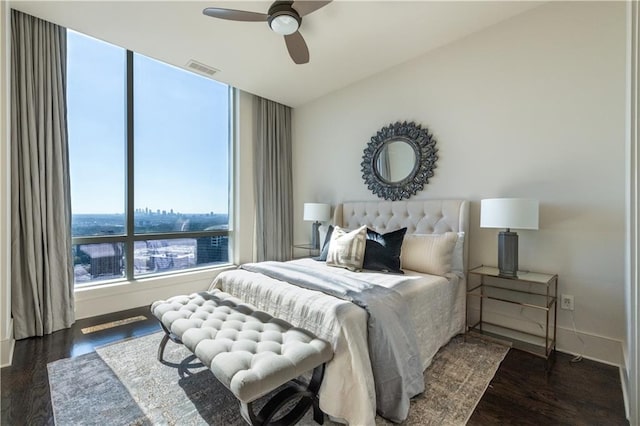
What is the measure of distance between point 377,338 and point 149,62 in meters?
4.06

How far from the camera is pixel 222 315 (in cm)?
189

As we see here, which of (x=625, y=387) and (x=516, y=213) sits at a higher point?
(x=516, y=213)

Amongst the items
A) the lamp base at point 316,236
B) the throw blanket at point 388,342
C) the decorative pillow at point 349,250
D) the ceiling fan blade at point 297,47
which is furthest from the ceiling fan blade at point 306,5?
the lamp base at point 316,236

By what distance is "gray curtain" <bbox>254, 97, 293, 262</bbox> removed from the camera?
439 centimetres

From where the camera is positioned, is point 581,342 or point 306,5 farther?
point 581,342

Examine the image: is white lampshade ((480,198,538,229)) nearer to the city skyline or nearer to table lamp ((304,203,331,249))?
table lamp ((304,203,331,249))

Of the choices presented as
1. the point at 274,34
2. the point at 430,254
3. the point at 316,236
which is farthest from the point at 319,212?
the point at 274,34

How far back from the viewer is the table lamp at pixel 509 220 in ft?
7.32

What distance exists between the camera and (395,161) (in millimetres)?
3430

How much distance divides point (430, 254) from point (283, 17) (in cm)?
234

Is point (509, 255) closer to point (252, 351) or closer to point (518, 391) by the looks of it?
point (518, 391)

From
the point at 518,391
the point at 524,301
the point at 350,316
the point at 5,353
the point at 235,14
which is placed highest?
the point at 235,14

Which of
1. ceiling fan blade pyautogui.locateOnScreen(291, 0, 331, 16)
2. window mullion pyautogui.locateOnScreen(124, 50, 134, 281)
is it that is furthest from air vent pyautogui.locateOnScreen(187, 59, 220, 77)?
ceiling fan blade pyautogui.locateOnScreen(291, 0, 331, 16)

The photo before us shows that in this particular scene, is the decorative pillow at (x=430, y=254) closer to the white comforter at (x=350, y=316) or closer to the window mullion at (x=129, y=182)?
the white comforter at (x=350, y=316)
